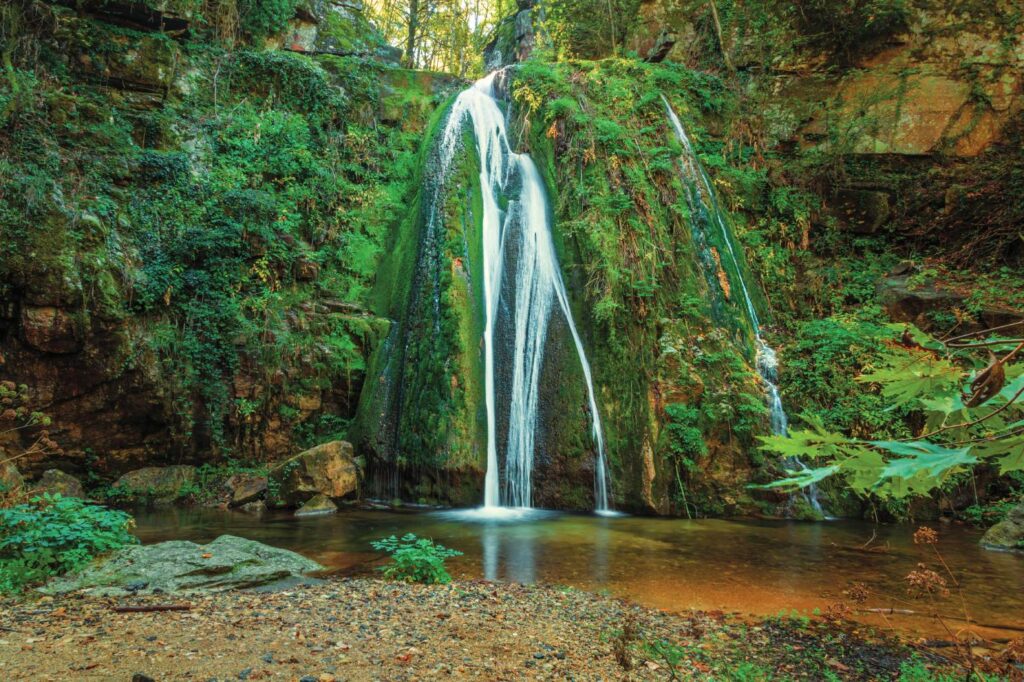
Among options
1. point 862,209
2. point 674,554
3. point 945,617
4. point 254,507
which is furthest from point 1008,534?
point 254,507

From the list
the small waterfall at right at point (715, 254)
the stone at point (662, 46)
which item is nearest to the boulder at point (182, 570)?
the small waterfall at right at point (715, 254)

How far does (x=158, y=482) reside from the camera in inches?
355

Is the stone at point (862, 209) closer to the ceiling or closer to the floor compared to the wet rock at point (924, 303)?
closer to the ceiling

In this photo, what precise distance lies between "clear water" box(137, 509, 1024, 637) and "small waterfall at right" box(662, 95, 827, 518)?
168 cm

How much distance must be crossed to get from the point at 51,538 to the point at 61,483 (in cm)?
465


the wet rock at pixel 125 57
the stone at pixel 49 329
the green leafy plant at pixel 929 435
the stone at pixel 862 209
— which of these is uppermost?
the wet rock at pixel 125 57

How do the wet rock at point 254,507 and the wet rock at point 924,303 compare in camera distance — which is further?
the wet rock at point 924,303

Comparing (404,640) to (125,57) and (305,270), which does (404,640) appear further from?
(125,57)

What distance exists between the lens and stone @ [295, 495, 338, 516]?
8.07m

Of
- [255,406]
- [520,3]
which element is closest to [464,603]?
[255,406]

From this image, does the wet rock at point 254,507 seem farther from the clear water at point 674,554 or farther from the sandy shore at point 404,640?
the sandy shore at point 404,640

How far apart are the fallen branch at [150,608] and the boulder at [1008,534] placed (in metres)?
8.10

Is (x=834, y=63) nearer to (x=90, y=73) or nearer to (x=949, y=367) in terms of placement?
(x=949, y=367)

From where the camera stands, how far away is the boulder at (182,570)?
3828 millimetres
